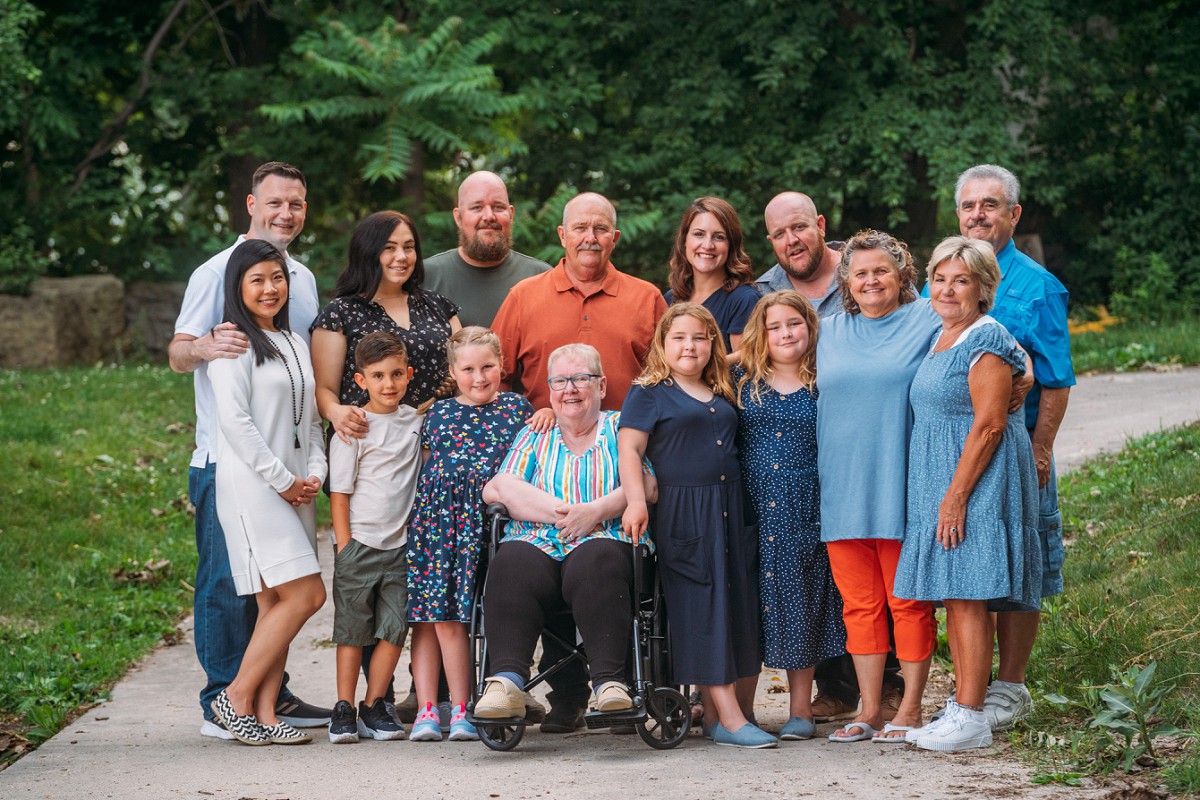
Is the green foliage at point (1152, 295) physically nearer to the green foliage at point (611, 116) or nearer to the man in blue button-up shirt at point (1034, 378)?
the green foliage at point (611, 116)

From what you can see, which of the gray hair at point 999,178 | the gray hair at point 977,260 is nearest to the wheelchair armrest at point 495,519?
the gray hair at point 977,260

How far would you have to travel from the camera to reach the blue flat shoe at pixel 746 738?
14.7ft

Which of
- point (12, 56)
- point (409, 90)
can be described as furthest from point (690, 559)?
point (12, 56)

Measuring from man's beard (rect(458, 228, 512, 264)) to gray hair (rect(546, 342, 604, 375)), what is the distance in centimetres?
104

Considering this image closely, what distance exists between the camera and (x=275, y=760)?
4.49 m

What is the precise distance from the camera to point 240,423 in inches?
184

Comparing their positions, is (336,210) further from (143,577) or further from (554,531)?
(554,531)

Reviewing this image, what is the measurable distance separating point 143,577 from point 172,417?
3.84 m

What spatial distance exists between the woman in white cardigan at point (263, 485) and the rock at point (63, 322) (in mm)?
9904

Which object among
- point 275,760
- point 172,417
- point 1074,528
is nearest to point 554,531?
point 275,760

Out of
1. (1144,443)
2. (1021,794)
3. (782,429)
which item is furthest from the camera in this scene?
(1144,443)

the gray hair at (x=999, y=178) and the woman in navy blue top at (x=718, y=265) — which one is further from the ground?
the gray hair at (x=999, y=178)

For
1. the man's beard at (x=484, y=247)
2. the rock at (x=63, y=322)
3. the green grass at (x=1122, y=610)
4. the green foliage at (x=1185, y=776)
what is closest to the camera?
the green foliage at (x=1185, y=776)

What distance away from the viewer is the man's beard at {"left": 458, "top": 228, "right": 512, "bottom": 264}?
5.67 m
